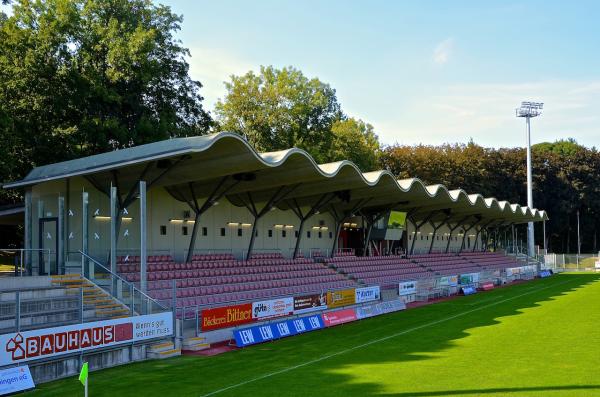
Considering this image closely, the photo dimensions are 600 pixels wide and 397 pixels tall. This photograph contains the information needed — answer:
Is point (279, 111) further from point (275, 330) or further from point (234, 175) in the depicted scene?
point (275, 330)

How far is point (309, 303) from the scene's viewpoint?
25250mm

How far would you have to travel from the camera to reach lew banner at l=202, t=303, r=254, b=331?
20.1 metres

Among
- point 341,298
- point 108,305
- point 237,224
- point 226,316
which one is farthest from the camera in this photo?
point 237,224

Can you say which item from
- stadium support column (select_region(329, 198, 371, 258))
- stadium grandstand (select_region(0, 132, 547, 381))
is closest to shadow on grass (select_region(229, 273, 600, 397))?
stadium grandstand (select_region(0, 132, 547, 381))

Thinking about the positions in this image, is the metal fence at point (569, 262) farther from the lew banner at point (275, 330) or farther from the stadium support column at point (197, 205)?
the stadium support column at point (197, 205)

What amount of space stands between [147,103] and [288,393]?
95.3 ft

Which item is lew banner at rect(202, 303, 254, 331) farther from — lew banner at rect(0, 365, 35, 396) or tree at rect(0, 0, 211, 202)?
tree at rect(0, 0, 211, 202)

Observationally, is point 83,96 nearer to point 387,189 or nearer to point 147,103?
point 147,103

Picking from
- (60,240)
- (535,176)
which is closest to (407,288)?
(60,240)

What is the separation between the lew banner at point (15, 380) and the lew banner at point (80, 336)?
0.21 metres

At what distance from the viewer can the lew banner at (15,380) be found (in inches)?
511

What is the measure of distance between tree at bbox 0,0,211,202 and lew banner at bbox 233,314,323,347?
665 inches

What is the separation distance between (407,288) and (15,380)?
2450 centimetres

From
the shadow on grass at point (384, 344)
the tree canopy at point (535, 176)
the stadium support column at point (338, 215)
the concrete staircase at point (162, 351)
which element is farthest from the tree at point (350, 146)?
the concrete staircase at point (162, 351)
